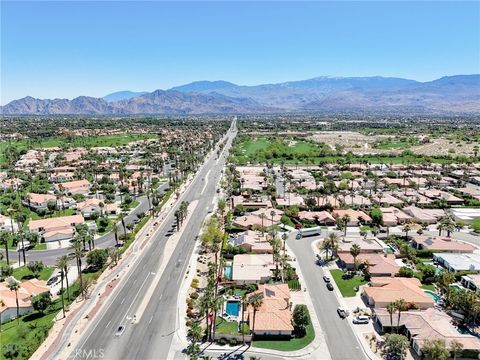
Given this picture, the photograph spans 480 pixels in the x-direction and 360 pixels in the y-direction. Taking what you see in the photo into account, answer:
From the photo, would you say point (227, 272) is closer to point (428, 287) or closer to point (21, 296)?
point (21, 296)

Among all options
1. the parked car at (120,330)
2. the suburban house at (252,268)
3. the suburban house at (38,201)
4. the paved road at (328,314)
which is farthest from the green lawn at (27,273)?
the paved road at (328,314)

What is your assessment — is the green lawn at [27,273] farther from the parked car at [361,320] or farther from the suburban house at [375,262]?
the suburban house at [375,262]

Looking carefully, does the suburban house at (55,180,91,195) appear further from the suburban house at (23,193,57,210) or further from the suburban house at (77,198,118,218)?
the suburban house at (77,198,118,218)

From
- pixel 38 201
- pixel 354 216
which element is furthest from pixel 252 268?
pixel 38 201

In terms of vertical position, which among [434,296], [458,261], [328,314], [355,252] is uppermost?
[355,252]

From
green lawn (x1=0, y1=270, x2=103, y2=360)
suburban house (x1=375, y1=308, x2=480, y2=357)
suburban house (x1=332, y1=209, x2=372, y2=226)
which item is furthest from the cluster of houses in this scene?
green lawn (x1=0, y1=270, x2=103, y2=360)
